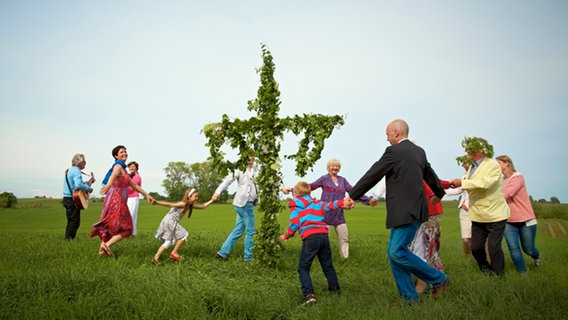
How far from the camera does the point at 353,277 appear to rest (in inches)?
281

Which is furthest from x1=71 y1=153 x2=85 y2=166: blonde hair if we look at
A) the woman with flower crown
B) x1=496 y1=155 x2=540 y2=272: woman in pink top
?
x1=496 y1=155 x2=540 y2=272: woman in pink top

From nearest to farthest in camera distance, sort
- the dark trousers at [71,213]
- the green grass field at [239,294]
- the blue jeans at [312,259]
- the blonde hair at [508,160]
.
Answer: the green grass field at [239,294], the blue jeans at [312,259], the blonde hair at [508,160], the dark trousers at [71,213]

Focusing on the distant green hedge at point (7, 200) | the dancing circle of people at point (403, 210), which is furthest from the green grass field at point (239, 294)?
the distant green hedge at point (7, 200)

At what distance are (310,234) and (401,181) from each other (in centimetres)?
155

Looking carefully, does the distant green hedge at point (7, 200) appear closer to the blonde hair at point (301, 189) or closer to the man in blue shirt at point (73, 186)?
the man in blue shirt at point (73, 186)

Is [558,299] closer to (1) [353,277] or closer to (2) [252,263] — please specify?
(1) [353,277]

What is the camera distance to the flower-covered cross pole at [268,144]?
7.77 metres

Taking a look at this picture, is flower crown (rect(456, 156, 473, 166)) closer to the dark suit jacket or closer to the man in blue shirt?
the dark suit jacket

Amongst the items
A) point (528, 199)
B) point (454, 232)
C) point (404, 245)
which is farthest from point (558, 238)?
point (404, 245)

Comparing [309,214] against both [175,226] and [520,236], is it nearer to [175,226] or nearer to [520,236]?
[175,226]

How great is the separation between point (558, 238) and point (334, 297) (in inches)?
760

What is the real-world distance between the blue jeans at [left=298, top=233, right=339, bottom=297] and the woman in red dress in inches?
166

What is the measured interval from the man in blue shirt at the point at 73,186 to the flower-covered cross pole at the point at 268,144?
4.93 m

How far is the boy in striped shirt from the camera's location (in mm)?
5637
